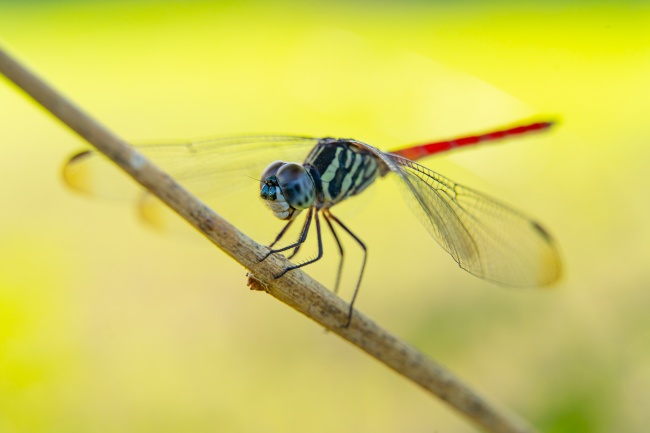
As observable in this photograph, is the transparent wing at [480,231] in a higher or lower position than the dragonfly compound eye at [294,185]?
higher

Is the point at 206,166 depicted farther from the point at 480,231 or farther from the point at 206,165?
the point at 480,231

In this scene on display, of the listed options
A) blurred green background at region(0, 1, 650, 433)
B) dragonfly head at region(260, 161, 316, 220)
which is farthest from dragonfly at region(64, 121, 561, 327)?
blurred green background at region(0, 1, 650, 433)

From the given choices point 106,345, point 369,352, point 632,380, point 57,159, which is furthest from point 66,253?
point 632,380

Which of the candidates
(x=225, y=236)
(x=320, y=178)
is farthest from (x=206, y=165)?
(x=225, y=236)

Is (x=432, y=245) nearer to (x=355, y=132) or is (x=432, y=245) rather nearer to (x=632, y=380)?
(x=355, y=132)

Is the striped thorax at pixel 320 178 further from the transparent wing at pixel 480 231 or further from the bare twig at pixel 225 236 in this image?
the bare twig at pixel 225 236

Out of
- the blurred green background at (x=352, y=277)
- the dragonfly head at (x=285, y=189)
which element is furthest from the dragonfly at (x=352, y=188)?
the blurred green background at (x=352, y=277)

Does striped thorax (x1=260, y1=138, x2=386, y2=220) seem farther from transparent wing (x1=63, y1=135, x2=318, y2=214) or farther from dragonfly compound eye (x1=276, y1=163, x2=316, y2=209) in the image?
transparent wing (x1=63, y1=135, x2=318, y2=214)
